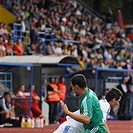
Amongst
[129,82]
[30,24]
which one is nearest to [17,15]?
[30,24]

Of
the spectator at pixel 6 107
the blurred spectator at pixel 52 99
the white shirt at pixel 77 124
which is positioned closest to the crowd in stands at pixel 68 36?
the blurred spectator at pixel 52 99

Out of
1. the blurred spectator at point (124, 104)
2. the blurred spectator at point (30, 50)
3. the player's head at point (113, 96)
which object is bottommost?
the blurred spectator at point (124, 104)

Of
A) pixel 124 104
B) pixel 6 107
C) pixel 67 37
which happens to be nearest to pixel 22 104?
pixel 6 107

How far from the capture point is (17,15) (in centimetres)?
2717

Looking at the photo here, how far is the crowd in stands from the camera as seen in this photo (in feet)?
84.8

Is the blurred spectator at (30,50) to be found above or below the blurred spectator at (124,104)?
above

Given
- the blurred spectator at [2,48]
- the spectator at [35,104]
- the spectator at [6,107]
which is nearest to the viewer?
the spectator at [6,107]

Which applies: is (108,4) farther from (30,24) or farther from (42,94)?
(42,94)

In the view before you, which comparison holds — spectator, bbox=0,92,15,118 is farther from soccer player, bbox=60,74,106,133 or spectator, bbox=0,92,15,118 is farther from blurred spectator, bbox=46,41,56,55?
soccer player, bbox=60,74,106,133

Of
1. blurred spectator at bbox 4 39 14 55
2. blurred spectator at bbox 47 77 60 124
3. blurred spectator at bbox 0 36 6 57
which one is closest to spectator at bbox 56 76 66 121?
blurred spectator at bbox 47 77 60 124

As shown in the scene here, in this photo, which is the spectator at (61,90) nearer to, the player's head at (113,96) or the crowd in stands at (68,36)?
the crowd in stands at (68,36)

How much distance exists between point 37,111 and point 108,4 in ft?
88.5

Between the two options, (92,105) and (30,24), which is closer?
(92,105)

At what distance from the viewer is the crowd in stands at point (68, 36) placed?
84.8ft
